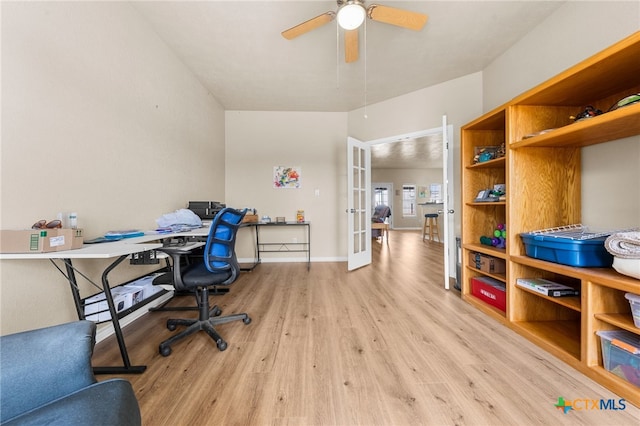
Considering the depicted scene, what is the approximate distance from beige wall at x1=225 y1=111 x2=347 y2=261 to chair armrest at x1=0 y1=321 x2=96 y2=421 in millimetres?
3285

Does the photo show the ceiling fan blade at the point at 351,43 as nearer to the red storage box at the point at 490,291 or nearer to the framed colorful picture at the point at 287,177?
the framed colorful picture at the point at 287,177

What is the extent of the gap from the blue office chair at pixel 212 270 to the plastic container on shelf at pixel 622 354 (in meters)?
2.11

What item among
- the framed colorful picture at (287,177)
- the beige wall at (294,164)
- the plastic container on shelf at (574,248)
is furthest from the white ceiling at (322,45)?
the plastic container on shelf at (574,248)

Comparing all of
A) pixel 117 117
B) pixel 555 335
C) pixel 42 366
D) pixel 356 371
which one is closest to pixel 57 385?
pixel 42 366

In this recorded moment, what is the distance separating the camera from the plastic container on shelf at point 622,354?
1094 millimetres

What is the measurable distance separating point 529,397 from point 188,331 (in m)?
1.95

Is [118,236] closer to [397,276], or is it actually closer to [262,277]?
[262,277]

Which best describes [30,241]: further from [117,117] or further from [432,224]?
[432,224]

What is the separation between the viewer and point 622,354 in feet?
3.75

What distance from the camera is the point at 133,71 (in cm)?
191

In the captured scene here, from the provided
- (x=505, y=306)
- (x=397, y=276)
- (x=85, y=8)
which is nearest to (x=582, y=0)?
(x=505, y=306)

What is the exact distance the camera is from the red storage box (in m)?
1.88

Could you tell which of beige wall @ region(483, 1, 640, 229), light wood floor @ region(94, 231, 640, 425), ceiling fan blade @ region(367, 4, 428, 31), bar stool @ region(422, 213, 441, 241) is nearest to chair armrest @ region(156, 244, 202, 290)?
light wood floor @ region(94, 231, 640, 425)

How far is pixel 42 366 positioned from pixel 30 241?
781 mm
